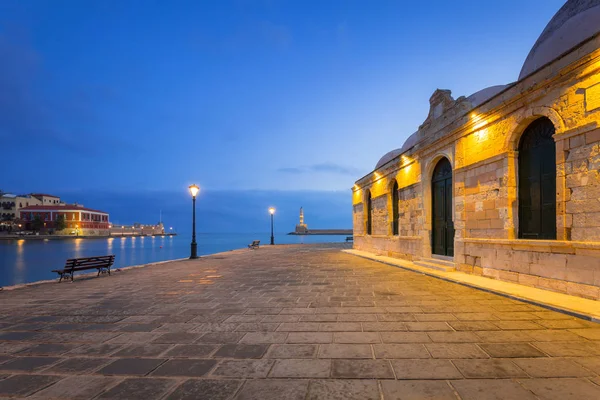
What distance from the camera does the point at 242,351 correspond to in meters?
4.01

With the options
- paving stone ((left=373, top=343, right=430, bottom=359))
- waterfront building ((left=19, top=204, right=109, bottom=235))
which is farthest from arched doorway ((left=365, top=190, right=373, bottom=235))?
waterfront building ((left=19, top=204, right=109, bottom=235))

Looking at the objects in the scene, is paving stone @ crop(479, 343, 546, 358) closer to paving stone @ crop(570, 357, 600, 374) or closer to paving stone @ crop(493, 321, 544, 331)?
paving stone @ crop(570, 357, 600, 374)

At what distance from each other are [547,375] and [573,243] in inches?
183

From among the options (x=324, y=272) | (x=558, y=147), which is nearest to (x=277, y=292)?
(x=324, y=272)

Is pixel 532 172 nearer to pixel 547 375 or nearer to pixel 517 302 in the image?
pixel 517 302

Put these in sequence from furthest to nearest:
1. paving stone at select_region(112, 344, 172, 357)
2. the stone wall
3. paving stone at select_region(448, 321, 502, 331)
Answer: the stone wall < paving stone at select_region(448, 321, 502, 331) < paving stone at select_region(112, 344, 172, 357)

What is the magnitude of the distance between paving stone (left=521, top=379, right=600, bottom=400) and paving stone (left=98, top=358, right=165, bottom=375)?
13.0 ft

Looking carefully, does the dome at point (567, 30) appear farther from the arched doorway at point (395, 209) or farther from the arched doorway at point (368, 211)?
the arched doorway at point (368, 211)

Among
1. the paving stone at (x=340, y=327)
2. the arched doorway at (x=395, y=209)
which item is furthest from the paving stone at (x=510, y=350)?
the arched doorway at (x=395, y=209)

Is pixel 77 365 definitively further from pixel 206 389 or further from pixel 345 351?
pixel 345 351

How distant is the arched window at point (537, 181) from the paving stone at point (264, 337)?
7.16 m

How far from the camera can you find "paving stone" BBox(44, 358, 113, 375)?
3516mm

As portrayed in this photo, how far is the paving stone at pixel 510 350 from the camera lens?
3.79 m

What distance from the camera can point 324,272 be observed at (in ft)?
37.5
